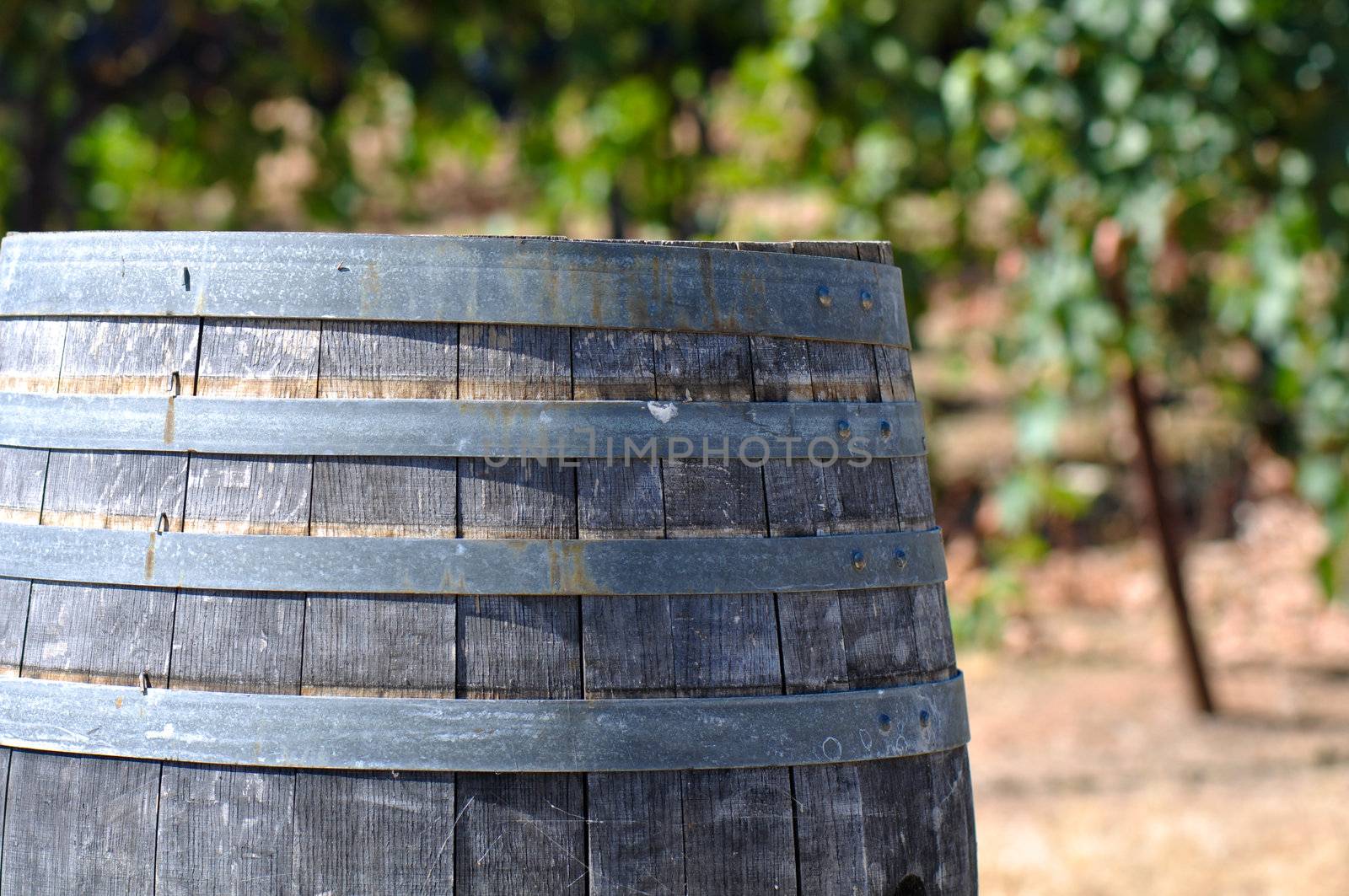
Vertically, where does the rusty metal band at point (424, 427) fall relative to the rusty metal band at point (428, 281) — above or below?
below

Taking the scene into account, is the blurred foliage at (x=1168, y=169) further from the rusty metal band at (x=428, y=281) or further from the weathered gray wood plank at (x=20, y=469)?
the weathered gray wood plank at (x=20, y=469)

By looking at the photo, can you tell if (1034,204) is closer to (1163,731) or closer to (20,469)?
(1163,731)

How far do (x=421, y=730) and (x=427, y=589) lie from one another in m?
0.13

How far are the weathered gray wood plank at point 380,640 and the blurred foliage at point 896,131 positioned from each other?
2561 millimetres

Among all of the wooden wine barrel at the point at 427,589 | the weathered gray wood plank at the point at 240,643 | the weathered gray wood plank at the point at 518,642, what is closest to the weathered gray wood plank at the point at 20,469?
the wooden wine barrel at the point at 427,589

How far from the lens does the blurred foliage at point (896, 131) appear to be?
3406 mm

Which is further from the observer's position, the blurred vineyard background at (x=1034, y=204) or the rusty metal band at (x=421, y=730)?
the blurred vineyard background at (x=1034, y=204)

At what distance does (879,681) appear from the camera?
55.7 inches

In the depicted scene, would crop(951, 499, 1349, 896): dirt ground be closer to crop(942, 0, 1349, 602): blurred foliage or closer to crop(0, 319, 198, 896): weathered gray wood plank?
crop(942, 0, 1349, 602): blurred foliage

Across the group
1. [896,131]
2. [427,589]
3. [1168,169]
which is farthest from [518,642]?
[896,131]

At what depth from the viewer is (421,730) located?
49.6 inches

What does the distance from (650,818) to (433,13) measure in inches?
156

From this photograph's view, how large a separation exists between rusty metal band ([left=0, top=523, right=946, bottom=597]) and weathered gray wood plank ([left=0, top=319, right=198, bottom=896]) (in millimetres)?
23

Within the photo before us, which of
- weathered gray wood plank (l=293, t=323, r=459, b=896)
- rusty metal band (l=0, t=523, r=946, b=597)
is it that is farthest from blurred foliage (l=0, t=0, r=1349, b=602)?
weathered gray wood plank (l=293, t=323, r=459, b=896)
